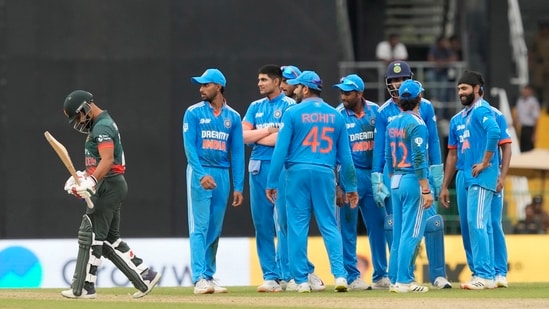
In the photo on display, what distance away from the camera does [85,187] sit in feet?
44.2

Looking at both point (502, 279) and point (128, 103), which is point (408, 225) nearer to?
point (502, 279)

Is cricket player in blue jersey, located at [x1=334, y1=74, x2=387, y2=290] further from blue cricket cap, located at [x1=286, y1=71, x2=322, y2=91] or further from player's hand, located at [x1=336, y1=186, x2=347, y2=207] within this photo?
blue cricket cap, located at [x1=286, y1=71, x2=322, y2=91]

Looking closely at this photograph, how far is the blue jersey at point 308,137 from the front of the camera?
48.1 feet

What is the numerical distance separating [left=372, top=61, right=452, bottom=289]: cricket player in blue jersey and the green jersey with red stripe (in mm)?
2930

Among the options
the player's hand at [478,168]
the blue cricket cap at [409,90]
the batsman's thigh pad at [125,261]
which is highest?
the blue cricket cap at [409,90]

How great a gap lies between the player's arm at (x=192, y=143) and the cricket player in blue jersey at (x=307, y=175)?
0.76m

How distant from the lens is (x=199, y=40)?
21.2 m

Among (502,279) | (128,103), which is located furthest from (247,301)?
(128,103)

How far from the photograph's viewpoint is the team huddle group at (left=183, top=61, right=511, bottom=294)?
1471 centimetres

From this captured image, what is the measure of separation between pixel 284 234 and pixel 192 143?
1447mm

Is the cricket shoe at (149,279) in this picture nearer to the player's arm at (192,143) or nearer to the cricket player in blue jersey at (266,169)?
the player's arm at (192,143)

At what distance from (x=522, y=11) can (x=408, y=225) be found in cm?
1841

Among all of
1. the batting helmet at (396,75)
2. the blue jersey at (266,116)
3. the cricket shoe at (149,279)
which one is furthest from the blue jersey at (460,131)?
the cricket shoe at (149,279)

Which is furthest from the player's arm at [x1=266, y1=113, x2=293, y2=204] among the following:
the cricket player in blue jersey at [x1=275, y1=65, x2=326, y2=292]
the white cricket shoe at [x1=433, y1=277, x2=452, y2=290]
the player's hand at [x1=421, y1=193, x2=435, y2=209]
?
the white cricket shoe at [x1=433, y1=277, x2=452, y2=290]
